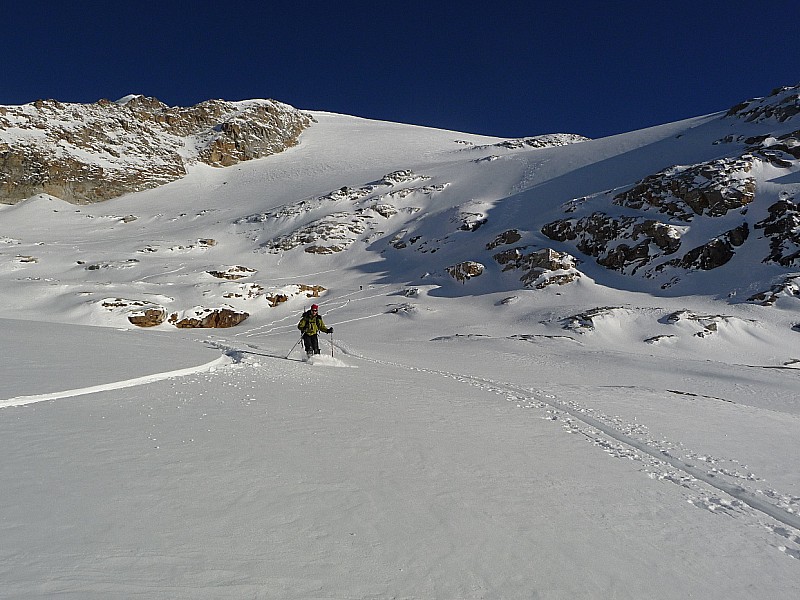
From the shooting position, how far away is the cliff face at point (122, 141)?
87.1m

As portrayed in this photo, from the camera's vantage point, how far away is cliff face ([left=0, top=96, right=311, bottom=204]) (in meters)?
87.1

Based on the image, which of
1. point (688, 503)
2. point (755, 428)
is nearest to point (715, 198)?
point (755, 428)

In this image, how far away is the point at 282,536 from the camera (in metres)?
3.27

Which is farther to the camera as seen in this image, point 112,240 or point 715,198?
point 112,240

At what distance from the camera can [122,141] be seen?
101 meters

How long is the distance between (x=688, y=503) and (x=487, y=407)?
442cm

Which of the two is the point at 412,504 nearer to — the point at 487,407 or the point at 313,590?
the point at 313,590

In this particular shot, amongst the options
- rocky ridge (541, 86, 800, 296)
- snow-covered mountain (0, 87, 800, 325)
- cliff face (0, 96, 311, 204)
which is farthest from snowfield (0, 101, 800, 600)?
A: cliff face (0, 96, 311, 204)

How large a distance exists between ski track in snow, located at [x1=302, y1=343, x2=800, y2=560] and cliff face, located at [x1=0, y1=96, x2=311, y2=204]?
3974 inches

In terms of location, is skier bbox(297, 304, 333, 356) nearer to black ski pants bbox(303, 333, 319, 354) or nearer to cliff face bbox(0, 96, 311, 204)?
black ski pants bbox(303, 333, 319, 354)

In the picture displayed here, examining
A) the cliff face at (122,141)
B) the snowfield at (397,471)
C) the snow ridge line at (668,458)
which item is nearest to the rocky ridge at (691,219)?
the snowfield at (397,471)

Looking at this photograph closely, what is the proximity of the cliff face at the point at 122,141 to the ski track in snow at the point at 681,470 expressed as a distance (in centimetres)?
10095

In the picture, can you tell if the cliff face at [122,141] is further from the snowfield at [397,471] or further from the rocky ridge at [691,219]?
the snowfield at [397,471]

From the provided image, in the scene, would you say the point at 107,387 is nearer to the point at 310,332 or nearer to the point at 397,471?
the point at 397,471
